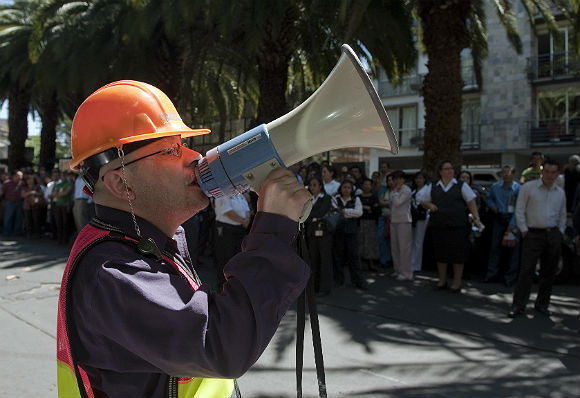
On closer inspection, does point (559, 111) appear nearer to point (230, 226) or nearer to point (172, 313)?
point (230, 226)

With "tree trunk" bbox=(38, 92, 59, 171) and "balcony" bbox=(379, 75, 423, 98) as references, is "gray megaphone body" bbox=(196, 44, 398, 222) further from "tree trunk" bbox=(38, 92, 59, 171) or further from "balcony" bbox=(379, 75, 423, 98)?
"balcony" bbox=(379, 75, 423, 98)

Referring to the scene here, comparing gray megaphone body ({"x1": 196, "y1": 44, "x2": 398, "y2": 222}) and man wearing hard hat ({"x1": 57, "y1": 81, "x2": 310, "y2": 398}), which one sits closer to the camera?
man wearing hard hat ({"x1": 57, "y1": 81, "x2": 310, "y2": 398})

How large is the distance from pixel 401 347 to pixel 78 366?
157 inches

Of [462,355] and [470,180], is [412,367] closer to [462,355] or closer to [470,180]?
[462,355]

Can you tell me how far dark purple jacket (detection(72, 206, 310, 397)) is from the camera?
1020 mm

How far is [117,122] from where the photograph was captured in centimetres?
126

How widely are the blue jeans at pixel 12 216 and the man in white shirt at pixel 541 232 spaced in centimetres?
1352

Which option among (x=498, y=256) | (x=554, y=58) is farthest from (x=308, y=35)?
(x=554, y=58)

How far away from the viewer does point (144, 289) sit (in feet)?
3.41

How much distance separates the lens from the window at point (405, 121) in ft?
99.8

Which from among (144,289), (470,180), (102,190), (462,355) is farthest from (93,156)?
(470,180)

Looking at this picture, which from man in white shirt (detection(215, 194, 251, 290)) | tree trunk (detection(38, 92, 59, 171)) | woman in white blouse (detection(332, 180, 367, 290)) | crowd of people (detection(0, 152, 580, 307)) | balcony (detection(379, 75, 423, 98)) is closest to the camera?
man in white shirt (detection(215, 194, 251, 290))

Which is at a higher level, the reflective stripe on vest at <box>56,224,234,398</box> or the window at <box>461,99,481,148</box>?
the window at <box>461,99,481,148</box>

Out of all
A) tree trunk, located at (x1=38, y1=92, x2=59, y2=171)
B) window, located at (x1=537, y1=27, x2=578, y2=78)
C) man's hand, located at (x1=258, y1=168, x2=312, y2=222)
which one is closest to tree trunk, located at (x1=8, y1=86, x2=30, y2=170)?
tree trunk, located at (x1=38, y1=92, x2=59, y2=171)
